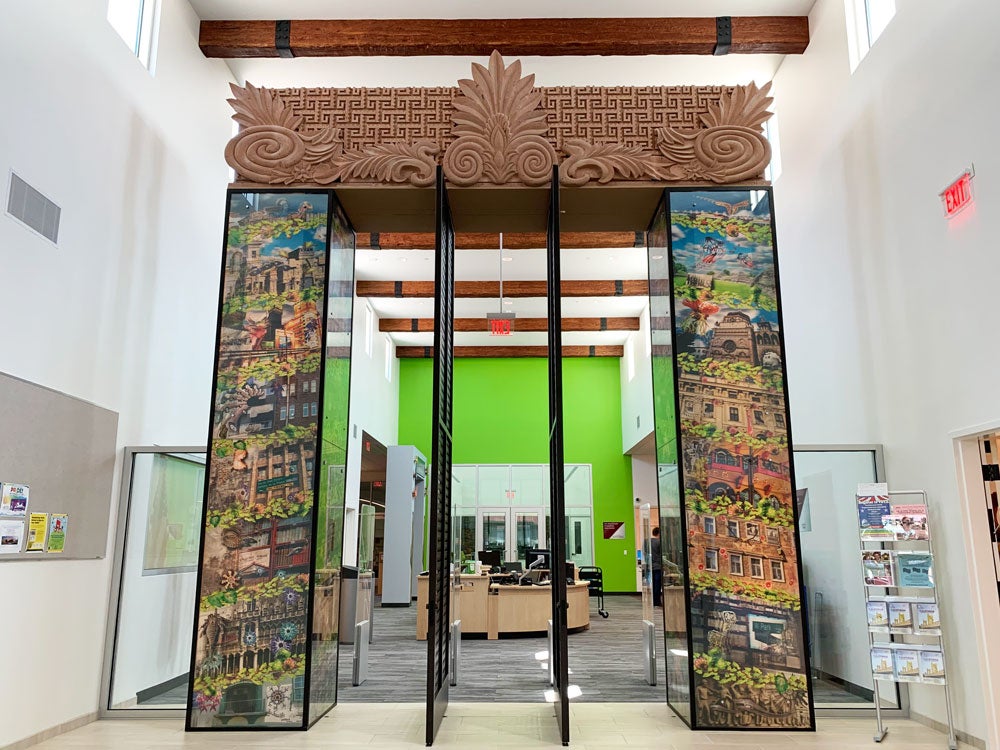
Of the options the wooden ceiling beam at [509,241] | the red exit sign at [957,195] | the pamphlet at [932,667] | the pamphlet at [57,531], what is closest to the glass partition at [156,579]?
the pamphlet at [57,531]

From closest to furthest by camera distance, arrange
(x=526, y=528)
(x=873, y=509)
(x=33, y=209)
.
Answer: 1. (x=33, y=209)
2. (x=873, y=509)
3. (x=526, y=528)

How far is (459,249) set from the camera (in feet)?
38.6

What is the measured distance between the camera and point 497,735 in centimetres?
522

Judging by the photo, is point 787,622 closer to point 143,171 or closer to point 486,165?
point 486,165

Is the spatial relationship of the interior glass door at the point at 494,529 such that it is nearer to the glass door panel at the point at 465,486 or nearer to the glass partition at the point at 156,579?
the glass door panel at the point at 465,486

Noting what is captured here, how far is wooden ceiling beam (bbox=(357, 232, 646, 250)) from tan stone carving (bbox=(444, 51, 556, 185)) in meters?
5.20

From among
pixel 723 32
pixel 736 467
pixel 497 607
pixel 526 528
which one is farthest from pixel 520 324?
pixel 736 467

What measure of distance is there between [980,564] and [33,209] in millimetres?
6444

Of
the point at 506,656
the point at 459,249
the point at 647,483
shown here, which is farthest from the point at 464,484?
the point at 506,656

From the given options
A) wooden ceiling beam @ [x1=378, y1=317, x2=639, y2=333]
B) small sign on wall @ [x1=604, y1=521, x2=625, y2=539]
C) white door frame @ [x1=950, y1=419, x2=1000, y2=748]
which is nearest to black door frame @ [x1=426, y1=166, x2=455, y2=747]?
white door frame @ [x1=950, y1=419, x2=1000, y2=748]

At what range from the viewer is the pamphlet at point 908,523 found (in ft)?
16.6

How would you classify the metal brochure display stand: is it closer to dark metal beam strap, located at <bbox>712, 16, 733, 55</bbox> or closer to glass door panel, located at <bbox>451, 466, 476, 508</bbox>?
dark metal beam strap, located at <bbox>712, 16, 733, 55</bbox>

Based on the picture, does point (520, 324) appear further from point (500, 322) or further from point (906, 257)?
point (906, 257)

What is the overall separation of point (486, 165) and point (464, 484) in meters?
13.5
